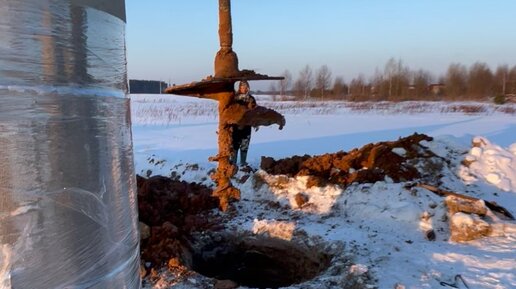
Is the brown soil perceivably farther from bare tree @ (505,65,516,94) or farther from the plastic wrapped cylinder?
bare tree @ (505,65,516,94)

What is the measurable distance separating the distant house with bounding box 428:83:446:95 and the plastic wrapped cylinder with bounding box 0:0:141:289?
188ft

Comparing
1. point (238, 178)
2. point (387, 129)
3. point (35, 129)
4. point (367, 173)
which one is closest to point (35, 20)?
point (35, 129)

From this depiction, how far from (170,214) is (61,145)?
4218 mm

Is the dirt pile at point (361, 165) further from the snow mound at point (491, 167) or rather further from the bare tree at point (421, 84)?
the bare tree at point (421, 84)

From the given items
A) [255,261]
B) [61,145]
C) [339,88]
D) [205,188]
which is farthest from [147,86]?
[61,145]

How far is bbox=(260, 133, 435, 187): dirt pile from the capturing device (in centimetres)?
623

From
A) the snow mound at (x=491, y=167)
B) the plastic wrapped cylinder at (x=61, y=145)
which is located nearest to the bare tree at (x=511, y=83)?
the snow mound at (x=491, y=167)

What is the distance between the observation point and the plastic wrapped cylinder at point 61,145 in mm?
1302

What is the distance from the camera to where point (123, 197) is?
168cm

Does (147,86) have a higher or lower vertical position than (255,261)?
higher

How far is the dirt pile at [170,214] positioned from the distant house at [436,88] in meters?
53.2

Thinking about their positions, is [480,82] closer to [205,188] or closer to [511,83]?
[511,83]

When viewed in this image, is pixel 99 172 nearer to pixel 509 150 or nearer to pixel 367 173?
pixel 367 173

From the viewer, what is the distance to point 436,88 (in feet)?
189
